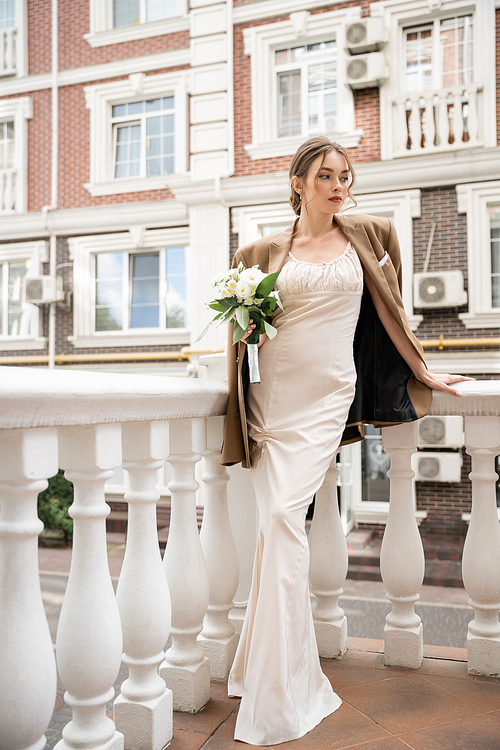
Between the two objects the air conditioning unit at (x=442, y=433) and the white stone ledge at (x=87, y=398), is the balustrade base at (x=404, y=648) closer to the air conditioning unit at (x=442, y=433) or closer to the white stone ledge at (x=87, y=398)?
the white stone ledge at (x=87, y=398)

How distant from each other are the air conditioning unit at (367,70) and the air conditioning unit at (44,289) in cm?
584

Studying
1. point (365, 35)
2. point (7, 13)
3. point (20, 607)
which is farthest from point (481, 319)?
point (7, 13)

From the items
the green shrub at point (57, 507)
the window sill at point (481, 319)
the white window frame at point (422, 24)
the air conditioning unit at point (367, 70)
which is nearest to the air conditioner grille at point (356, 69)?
the air conditioning unit at point (367, 70)

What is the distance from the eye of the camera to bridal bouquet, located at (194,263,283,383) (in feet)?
6.94

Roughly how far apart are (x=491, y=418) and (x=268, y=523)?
0.85 meters

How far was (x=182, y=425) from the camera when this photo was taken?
77.1 inches

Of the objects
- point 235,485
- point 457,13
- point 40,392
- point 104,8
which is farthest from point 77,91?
point 40,392

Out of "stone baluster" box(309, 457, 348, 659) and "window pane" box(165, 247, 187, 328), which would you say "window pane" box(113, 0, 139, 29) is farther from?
"stone baluster" box(309, 457, 348, 659)

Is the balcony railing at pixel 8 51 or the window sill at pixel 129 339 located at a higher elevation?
the balcony railing at pixel 8 51

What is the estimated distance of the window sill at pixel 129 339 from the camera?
10.7 m

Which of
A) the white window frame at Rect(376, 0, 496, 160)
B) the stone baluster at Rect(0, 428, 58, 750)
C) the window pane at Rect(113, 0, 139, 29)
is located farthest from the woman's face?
the window pane at Rect(113, 0, 139, 29)

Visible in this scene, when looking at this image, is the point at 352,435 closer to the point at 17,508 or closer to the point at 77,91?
the point at 17,508

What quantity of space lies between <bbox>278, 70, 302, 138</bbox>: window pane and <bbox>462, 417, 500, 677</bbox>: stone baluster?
350 inches

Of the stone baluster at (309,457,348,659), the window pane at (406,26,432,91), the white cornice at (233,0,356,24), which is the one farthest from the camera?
the white cornice at (233,0,356,24)
